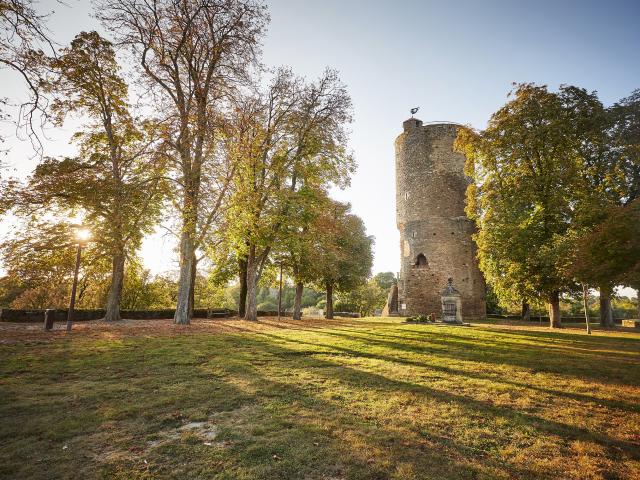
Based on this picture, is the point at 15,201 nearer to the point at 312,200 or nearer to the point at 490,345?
the point at 312,200

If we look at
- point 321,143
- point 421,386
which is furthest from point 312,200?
point 421,386

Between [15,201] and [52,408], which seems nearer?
[52,408]

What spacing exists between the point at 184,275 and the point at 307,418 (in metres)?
12.5

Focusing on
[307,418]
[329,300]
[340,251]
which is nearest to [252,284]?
[340,251]

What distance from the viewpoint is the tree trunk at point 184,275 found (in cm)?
1439

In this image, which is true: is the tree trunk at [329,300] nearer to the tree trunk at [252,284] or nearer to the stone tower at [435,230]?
the stone tower at [435,230]

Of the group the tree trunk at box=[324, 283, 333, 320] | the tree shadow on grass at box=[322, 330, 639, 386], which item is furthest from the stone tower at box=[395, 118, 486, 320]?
the tree shadow on grass at box=[322, 330, 639, 386]

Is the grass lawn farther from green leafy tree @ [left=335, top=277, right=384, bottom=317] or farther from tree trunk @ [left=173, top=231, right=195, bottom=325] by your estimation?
green leafy tree @ [left=335, top=277, right=384, bottom=317]

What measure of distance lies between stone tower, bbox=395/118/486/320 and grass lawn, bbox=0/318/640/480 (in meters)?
20.3

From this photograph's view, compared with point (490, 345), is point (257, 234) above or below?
above

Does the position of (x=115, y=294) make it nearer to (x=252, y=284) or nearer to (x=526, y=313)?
(x=252, y=284)

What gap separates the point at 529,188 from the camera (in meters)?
17.7

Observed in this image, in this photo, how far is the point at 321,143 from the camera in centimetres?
1859

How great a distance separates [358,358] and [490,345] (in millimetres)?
5403
